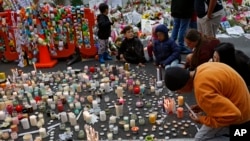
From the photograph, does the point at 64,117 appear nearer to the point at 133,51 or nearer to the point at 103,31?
the point at 133,51

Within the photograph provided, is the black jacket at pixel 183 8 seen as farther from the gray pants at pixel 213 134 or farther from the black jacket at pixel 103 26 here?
the gray pants at pixel 213 134

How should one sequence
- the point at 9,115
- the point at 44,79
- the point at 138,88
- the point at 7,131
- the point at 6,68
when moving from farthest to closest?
1. the point at 6,68
2. the point at 44,79
3. the point at 138,88
4. the point at 9,115
5. the point at 7,131

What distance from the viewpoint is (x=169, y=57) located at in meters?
4.50

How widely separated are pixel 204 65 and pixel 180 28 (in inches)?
106

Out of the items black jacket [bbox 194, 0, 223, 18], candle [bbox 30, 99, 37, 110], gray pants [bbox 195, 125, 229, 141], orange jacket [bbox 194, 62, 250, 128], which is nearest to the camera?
orange jacket [bbox 194, 62, 250, 128]

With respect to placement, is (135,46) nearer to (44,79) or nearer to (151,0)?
(44,79)

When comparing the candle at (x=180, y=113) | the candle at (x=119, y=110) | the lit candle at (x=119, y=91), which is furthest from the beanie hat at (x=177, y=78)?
the lit candle at (x=119, y=91)

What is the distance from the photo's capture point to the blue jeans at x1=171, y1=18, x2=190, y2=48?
16.2 feet

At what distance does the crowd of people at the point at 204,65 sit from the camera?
2219mm

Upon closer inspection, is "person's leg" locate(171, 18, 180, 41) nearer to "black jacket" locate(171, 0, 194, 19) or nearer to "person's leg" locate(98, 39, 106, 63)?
"black jacket" locate(171, 0, 194, 19)

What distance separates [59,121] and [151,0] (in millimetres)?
4128

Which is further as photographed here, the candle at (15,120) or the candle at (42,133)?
the candle at (15,120)

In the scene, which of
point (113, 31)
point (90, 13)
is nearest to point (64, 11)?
point (90, 13)

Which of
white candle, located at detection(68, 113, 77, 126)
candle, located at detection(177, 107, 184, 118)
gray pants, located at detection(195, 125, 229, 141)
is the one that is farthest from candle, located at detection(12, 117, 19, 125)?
gray pants, located at detection(195, 125, 229, 141)
